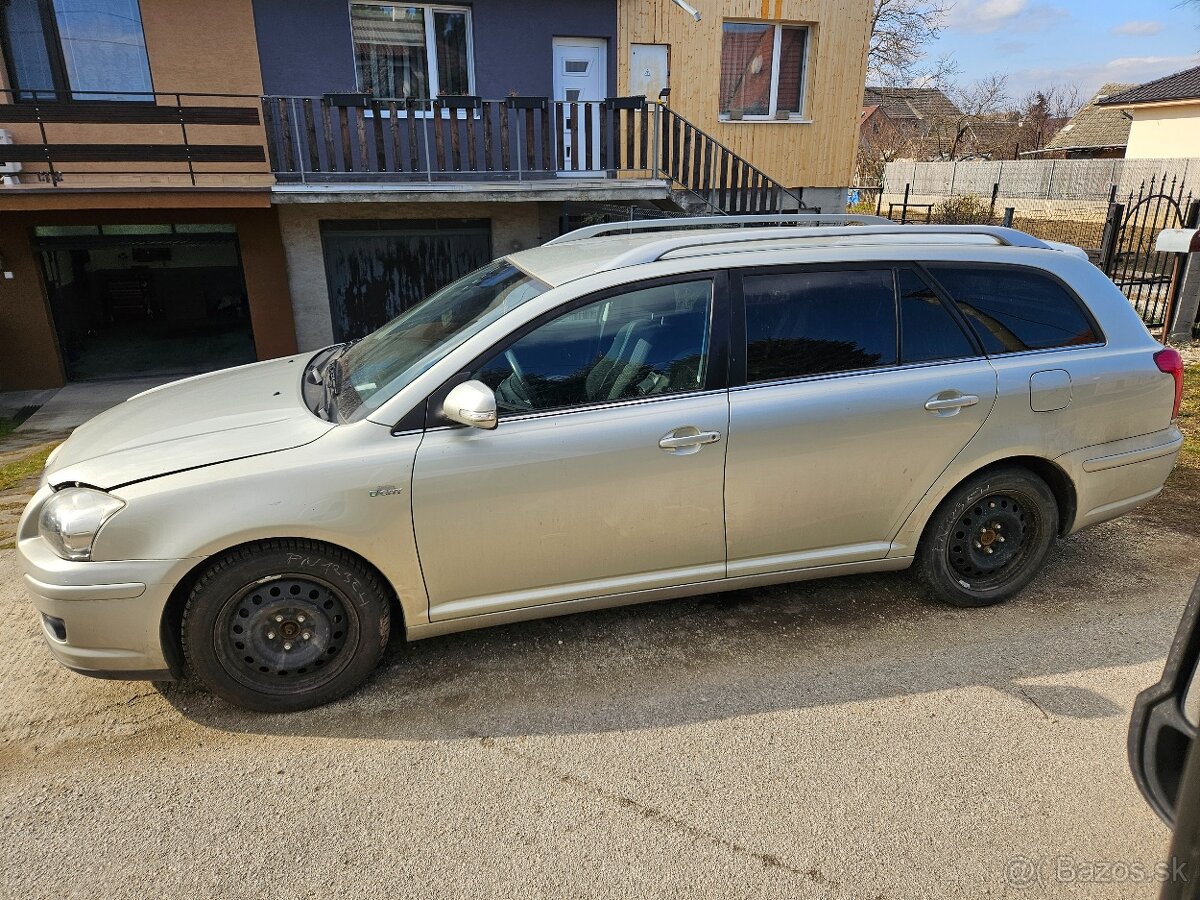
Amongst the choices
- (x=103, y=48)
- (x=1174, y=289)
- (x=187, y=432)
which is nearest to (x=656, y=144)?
(x=1174, y=289)

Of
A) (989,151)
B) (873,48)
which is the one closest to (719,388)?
(873,48)

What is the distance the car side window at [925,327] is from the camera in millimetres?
3553

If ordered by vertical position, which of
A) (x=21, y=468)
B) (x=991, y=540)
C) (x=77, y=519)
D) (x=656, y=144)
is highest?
(x=656, y=144)

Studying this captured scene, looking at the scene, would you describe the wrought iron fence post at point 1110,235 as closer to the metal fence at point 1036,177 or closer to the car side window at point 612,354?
the car side window at point 612,354

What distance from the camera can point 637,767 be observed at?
2.85m

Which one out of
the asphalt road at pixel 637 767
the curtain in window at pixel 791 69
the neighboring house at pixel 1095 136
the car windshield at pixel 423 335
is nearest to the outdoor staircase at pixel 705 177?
the curtain in window at pixel 791 69

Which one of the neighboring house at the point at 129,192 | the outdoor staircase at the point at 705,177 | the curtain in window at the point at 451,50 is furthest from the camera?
the curtain in window at the point at 451,50

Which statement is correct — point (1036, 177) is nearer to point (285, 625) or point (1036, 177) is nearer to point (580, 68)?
point (580, 68)

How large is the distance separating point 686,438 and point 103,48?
33.2 ft

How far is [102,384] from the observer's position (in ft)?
33.3

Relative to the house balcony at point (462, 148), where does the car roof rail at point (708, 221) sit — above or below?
below

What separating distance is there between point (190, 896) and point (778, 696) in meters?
2.18

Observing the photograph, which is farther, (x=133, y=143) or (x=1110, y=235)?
(x=133, y=143)

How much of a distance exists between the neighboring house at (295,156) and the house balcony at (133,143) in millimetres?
29
